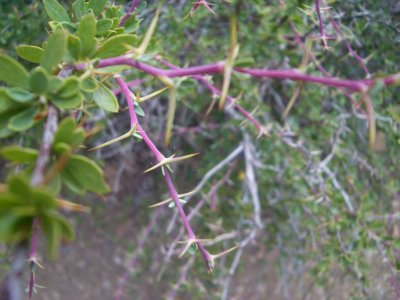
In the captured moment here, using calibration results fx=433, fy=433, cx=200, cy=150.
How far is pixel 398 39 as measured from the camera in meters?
1.25

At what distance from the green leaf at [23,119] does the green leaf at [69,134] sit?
0.07 meters

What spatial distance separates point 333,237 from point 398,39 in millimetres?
711

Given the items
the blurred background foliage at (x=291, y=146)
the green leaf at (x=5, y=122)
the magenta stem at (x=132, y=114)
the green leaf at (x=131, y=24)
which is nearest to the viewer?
the green leaf at (x=5, y=122)

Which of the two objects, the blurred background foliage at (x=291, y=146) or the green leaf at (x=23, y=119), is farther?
the blurred background foliage at (x=291, y=146)

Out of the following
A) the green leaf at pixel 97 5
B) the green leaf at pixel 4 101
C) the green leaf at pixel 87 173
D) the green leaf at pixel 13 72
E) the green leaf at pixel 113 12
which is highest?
the green leaf at pixel 13 72

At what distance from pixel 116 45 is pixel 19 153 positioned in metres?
0.24

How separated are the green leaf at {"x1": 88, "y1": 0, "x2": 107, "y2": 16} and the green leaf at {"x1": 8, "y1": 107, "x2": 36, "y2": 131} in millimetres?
332

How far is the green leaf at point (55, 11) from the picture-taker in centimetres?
79

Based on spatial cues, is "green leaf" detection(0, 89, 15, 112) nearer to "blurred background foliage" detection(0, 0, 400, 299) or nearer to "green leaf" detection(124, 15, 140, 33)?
"green leaf" detection(124, 15, 140, 33)

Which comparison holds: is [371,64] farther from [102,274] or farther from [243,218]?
[102,274]

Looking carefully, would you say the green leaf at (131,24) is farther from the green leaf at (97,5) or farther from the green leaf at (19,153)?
the green leaf at (19,153)

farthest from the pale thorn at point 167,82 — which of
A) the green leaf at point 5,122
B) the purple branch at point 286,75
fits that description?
the green leaf at point 5,122

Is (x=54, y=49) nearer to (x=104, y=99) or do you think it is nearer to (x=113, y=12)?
(x=104, y=99)

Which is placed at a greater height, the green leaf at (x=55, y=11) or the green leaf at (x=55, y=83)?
the green leaf at (x=55, y=83)
